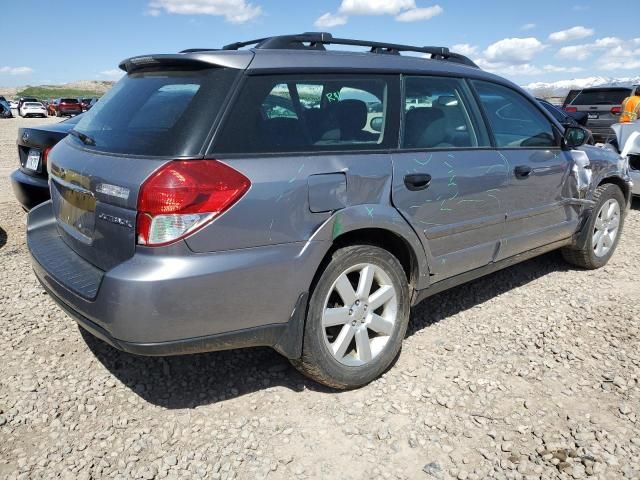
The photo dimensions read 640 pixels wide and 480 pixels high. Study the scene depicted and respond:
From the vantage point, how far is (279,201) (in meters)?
2.34

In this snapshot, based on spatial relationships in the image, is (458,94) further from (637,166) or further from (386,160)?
(637,166)

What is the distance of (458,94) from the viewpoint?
338 centimetres

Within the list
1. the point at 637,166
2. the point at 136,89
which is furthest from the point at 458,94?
the point at 637,166

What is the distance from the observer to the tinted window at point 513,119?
357 centimetres

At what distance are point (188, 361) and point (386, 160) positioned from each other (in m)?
1.62

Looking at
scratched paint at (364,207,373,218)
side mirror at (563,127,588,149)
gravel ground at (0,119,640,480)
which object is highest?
side mirror at (563,127,588,149)

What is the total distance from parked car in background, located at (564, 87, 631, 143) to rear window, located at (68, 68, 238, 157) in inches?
472

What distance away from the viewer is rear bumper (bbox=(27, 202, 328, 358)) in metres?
2.16

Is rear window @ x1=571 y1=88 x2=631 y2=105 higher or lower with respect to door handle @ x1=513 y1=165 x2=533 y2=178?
higher

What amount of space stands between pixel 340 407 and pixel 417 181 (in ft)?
4.14

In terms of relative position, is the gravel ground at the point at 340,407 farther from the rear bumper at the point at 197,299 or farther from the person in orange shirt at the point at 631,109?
the person in orange shirt at the point at 631,109

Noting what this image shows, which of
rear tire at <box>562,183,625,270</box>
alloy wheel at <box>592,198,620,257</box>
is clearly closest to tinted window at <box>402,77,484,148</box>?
rear tire at <box>562,183,625,270</box>

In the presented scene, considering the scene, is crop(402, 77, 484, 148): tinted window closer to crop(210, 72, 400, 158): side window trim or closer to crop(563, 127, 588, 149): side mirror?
crop(210, 72, 400, 158): side window trim

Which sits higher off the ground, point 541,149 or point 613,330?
point 541,149
